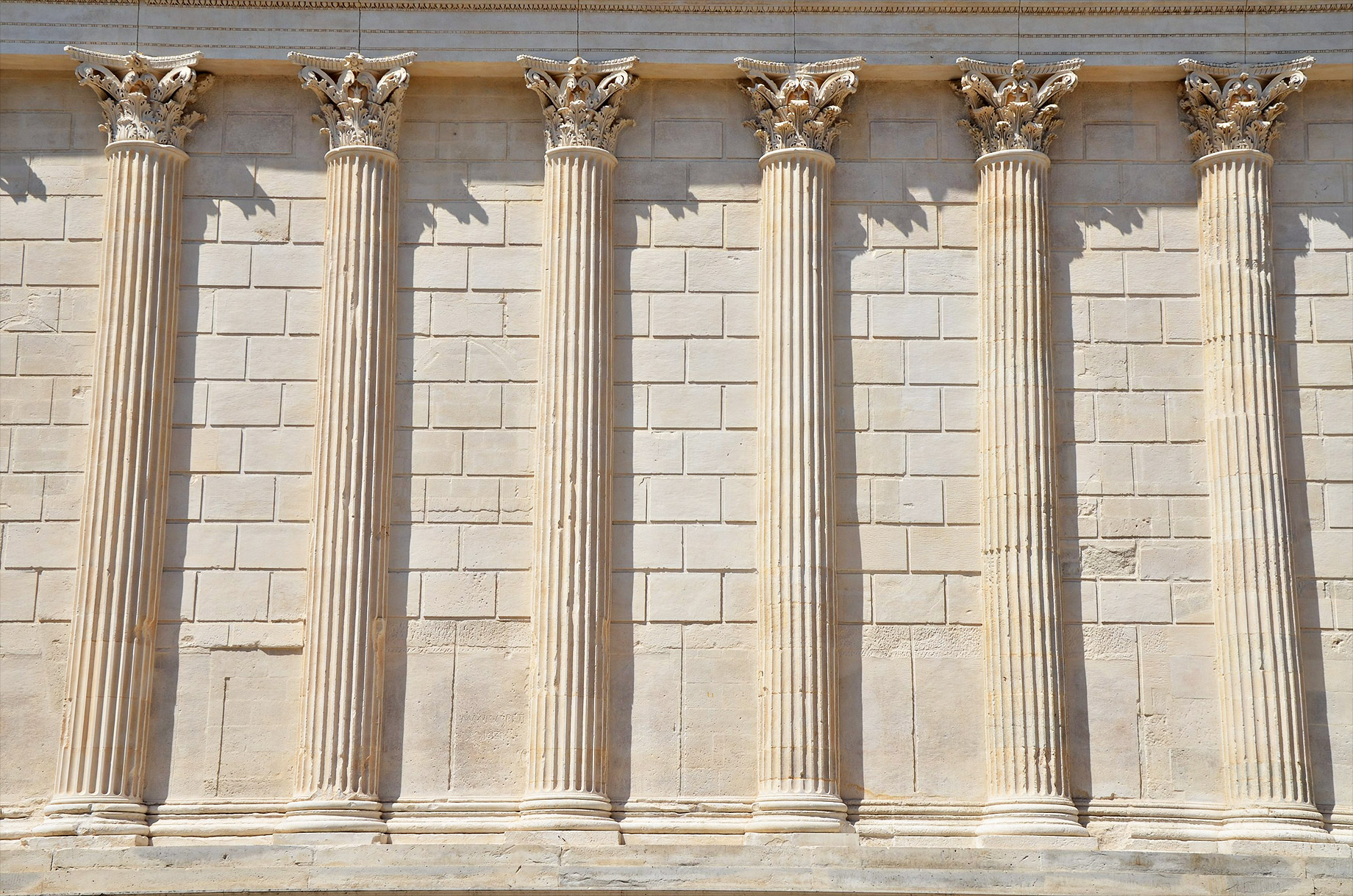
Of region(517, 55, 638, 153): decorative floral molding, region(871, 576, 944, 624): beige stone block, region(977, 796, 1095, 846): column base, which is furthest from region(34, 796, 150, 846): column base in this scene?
region(977, 796, 1095, 846): column base

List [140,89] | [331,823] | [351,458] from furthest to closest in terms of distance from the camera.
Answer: [140,89] < [351,458] < [331,823]

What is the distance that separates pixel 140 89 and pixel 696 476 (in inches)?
303

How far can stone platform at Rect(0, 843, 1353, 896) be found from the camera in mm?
15891

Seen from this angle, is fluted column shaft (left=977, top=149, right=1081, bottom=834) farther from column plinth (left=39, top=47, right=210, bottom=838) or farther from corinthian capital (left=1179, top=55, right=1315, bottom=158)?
column plinth (left=39, top=47, right=210, bottom=838)

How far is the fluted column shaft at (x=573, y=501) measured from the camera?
1753cm

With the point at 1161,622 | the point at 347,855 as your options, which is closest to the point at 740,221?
the point at 1161,622

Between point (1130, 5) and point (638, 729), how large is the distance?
9958 mm

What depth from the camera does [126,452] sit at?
18.1 m

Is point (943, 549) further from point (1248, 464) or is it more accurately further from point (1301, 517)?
point (1301, 517)

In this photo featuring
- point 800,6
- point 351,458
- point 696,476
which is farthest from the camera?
point 800,6

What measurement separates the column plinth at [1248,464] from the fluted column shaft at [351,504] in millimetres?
9088

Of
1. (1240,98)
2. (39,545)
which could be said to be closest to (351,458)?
(39,545)

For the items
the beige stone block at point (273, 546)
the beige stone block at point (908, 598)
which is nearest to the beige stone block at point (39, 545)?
the beige stone block at point (273, 546)

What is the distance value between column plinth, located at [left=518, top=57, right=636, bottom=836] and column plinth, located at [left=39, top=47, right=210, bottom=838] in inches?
162
